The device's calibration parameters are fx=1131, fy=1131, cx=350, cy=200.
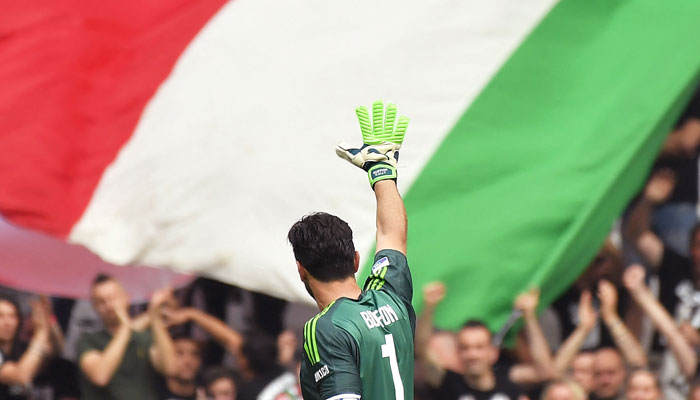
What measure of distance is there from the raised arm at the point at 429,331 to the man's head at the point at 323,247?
2.29 meters

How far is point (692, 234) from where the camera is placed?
588 centimetres

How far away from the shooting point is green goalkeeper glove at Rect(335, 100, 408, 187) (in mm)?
3432

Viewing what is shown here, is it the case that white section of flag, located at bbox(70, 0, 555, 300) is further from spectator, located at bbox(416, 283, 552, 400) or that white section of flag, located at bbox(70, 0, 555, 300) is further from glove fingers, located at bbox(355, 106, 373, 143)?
glove fingers, located at bbox(355, 106, 373, 143)

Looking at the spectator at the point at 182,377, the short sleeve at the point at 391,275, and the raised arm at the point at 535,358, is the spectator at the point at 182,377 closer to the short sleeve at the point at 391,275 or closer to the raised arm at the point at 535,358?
the raised arm at the point at 535,358

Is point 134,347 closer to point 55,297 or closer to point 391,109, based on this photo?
point 55,297

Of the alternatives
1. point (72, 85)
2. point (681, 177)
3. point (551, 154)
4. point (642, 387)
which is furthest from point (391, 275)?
point (72, 85)

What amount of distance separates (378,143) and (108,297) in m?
3.14

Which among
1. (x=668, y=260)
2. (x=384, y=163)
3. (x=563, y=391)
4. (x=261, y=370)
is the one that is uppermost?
(x=668, y=260)

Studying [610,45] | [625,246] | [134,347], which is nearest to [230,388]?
[134,347]

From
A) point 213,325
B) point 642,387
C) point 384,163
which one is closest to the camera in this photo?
point 384,163

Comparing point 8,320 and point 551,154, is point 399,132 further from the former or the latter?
point 8,320

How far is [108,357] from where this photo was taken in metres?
6.23

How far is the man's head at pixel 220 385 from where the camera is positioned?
6.14m

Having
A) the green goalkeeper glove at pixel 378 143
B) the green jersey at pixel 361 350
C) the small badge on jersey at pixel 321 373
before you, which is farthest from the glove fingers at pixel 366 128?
the small badge on jersey at pixel 321 373
